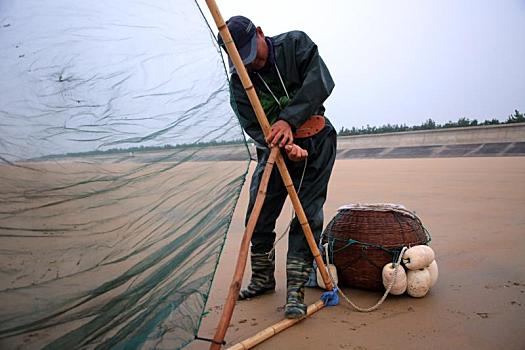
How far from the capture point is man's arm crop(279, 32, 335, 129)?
8.14ft

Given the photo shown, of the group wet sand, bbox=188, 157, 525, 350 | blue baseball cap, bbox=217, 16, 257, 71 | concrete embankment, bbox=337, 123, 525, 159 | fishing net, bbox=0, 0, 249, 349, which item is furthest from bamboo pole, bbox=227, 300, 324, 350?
concrete embankment, bbox=337, 123, 525, 159

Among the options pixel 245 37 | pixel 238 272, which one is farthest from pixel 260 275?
pixel 245 37

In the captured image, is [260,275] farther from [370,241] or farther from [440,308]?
[440,308]

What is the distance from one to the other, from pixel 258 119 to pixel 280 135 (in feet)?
0.47

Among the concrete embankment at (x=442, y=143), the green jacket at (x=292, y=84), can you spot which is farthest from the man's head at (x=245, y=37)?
the concrete embankment at (x=442, y=143)

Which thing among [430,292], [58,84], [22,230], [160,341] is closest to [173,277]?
[160,341]

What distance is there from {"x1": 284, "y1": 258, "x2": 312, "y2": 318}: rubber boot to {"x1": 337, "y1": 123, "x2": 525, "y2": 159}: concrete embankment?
18040 mm

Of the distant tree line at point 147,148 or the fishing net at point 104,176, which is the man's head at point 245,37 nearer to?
the fishing net at point 104,176

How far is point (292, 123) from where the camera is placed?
97.2 inches

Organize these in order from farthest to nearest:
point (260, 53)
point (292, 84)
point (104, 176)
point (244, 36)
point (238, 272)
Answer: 1. point (292, 84)
2. point (260, 53)
3. point (244, 36)
4. point (238, 272)
5. point (104, 176)

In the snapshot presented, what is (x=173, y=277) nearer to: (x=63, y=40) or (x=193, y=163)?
(x=193, y=163)

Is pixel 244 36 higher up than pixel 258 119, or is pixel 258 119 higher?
pixel 244 36

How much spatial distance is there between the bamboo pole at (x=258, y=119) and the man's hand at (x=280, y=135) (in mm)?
35

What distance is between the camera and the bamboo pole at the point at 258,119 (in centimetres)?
200
